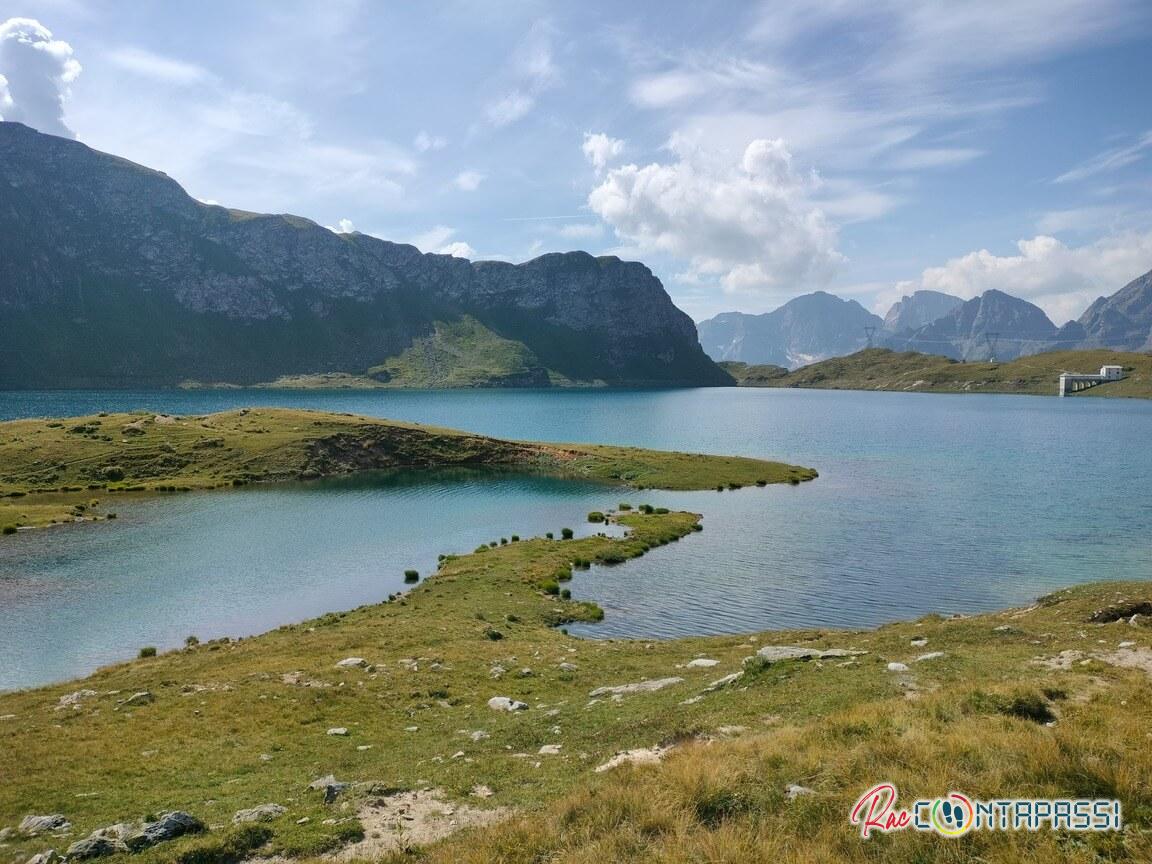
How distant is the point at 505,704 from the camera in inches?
1037

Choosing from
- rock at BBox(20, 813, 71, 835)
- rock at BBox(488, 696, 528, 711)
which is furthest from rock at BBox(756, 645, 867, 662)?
Answer: rock at BBox(20, 813, 71, 835)

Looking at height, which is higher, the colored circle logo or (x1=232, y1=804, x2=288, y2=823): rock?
the colored circle logo

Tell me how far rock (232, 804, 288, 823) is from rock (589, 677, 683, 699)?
13.5 meters

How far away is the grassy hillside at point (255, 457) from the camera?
92562 mm

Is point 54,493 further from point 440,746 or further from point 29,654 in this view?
point 440,746

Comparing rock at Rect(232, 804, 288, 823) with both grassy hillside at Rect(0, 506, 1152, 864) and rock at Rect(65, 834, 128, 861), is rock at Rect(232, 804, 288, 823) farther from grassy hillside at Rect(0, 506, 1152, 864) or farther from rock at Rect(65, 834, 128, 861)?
rock at Rect(65, 834, 128, 861)

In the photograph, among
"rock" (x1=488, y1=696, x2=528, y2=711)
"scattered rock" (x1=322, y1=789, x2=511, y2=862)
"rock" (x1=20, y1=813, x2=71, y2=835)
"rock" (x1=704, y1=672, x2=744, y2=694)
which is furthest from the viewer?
"rock" (x1=488, y1=696, x2=528, y2=711)

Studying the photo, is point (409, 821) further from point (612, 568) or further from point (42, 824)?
point (612, 568)

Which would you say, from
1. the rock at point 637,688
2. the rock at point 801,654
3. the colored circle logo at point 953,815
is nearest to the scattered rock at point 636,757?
the colored circle logo at point 953,815

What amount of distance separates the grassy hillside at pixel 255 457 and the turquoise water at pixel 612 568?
9.95 metres

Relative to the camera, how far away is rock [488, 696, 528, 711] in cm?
2580

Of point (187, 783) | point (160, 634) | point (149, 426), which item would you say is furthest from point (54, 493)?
point (187, 783)

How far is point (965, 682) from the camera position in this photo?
19.3 m

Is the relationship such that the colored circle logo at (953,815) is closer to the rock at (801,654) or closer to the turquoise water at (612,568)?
the rock at (801,654)
